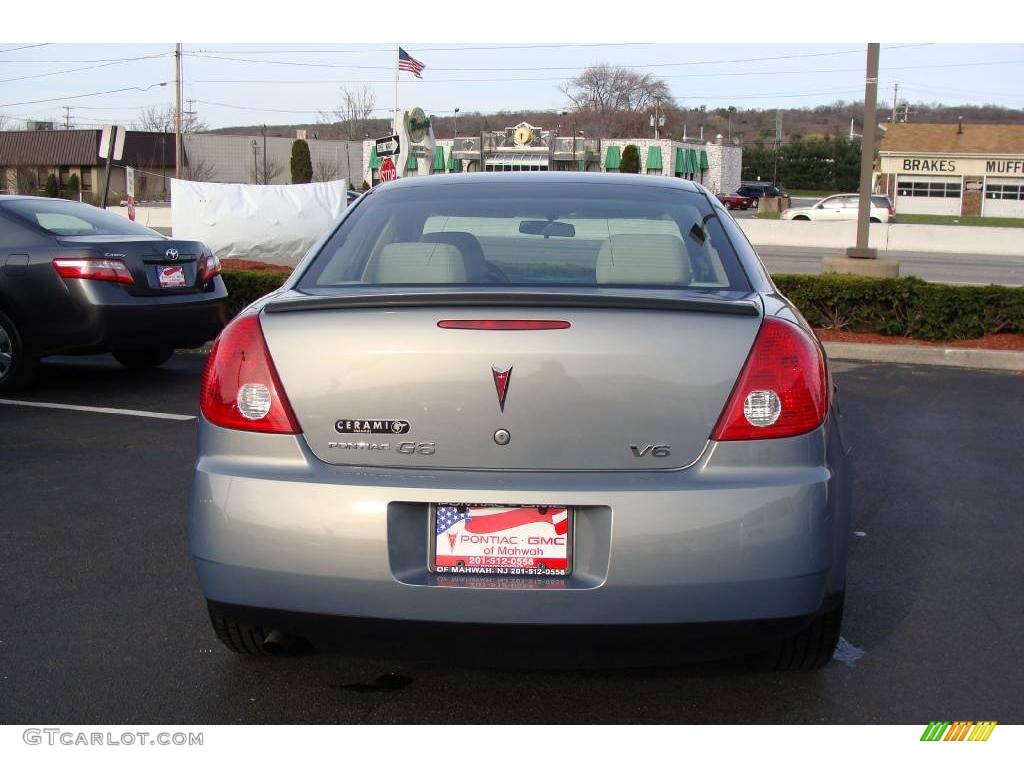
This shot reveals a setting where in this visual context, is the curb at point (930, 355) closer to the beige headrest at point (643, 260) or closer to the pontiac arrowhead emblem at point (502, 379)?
the beige headrest at point (643, 260)

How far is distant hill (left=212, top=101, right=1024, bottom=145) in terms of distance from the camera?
337 ft

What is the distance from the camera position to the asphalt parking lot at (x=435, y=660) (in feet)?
10.9

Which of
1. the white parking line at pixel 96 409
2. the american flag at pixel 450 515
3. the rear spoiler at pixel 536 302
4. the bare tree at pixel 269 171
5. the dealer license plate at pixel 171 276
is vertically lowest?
the white parking line at pixel 96 409

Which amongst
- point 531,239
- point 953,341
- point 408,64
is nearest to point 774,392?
point 531,239

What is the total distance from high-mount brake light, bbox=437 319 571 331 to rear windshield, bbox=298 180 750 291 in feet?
1.35

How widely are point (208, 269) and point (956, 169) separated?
5828cm

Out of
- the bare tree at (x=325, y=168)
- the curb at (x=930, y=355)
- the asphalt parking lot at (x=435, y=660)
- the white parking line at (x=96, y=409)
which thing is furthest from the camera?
the bare tree at (x=325, y=168)

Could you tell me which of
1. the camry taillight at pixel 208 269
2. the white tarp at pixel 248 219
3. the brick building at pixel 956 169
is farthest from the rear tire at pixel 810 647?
the brick building at pixel 956 169

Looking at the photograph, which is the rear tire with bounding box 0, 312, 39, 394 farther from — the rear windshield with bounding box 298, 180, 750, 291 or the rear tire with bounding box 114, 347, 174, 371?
the rear windshield with bounding box 298, 180, 750, 291

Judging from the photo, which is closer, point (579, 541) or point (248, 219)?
point (579, 541)

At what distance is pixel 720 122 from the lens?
157 meters

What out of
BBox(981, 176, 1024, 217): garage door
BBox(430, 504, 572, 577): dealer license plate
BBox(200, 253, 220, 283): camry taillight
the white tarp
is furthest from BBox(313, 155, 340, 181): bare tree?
BBox(430, 504, 572, 577): dealer license plate

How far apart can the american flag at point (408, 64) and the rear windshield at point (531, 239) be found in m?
35.6

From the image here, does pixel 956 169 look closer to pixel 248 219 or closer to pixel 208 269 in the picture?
pixel 248 219
